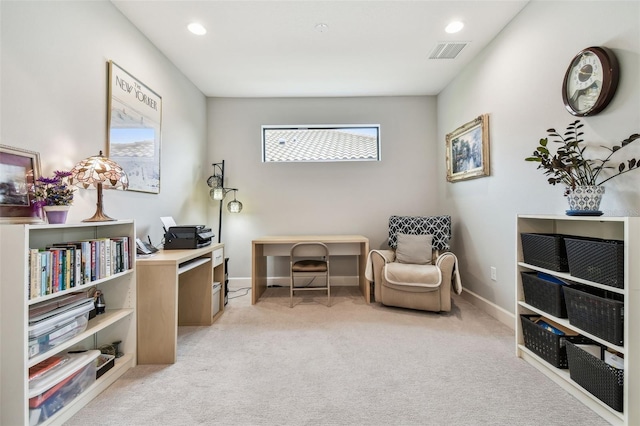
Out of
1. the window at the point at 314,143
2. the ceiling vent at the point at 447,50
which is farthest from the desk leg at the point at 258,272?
the ceiling vent at the point at 447,50

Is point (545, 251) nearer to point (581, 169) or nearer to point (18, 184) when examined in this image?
point (581, 169)

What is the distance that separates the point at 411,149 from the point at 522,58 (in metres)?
1.74

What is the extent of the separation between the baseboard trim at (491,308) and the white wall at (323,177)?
1252 millimetres

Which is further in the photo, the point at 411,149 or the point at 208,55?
the point at 411,149

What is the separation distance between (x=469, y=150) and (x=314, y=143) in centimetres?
199

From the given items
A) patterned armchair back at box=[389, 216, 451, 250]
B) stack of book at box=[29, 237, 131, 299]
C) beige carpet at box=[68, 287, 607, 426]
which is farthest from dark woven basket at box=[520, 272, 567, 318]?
stack of book at box=[29, 237, 131, 299]

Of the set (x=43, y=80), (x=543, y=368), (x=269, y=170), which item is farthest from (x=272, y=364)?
(x=269, y=170)

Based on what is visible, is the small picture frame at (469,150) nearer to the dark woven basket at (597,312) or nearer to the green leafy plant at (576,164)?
the green leafy plant at (576,164)

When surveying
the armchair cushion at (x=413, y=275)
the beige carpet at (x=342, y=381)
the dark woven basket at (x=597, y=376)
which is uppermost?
the armchair cushion at (x=413, y=275)

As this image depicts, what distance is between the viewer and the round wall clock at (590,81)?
1541mm

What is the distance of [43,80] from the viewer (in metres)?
1.56

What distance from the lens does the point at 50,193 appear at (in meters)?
1.45

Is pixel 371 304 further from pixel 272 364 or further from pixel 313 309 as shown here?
pixel 272 364

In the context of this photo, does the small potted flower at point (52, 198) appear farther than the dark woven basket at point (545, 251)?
No
